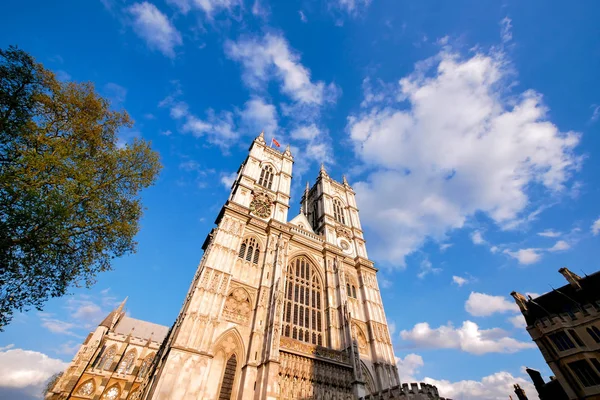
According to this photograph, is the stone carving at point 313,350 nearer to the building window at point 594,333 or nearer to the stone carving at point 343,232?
the stone carving at point 343,232

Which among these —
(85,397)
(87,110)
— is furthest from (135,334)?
(87,110)

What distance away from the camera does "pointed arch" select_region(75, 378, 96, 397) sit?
31.5m

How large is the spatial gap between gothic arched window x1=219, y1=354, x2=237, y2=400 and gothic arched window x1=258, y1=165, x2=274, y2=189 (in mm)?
17059

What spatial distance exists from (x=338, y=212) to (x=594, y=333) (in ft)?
75.4

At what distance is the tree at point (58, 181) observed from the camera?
8594 mm

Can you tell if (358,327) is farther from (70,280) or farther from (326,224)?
(70,280)

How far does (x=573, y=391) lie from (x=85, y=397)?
4704 cm

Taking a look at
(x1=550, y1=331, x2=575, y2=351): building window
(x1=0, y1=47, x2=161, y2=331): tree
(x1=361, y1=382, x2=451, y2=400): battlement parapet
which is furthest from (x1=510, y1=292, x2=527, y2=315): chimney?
(x1=0, y1=47, x2=161, y2=331): tree

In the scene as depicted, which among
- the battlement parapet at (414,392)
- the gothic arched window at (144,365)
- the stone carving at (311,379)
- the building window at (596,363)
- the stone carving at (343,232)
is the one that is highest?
the stone carving at (343,232)

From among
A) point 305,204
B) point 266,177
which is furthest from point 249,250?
point 305,204

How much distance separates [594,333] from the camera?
16984mm

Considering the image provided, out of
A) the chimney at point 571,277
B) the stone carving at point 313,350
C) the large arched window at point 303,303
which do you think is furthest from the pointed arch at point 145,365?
the chimney at point 571,277

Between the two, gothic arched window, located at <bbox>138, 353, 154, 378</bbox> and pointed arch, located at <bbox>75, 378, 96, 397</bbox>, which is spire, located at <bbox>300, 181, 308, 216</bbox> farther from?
pointed arch, located at <bbox>75, 378, 96, 397</bbox>

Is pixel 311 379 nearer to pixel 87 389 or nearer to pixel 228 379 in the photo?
pixel 228 379
